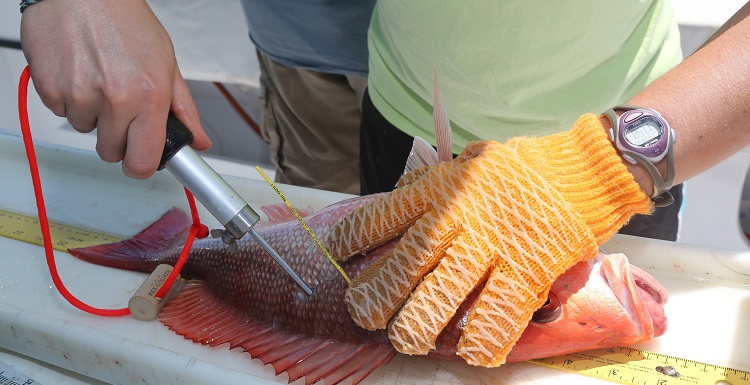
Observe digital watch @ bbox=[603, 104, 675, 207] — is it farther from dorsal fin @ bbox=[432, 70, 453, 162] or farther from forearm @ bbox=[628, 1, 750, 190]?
dorsal fin @ bbox=[432, 70, 453, 162]

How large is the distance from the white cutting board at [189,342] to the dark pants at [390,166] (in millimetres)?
224

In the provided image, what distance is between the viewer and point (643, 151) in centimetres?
110

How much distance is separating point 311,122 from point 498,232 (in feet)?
5.22

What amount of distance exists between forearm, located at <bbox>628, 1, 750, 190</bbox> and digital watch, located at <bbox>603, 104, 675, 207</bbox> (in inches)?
0.7

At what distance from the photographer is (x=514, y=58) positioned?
1401 millimetres

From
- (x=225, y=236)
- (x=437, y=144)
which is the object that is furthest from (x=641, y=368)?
(x=225, y=236)

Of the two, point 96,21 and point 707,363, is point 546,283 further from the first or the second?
point 96,21

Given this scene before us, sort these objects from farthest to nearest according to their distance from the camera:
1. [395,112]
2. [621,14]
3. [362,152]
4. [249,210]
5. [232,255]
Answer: [362,152], [395,112], [232,255], [621,14], [249,210]

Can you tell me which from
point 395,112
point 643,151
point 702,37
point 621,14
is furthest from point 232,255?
A: point 702,37

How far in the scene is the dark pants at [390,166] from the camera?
5.78 feet

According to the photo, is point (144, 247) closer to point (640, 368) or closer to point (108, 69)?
point (108, 69)

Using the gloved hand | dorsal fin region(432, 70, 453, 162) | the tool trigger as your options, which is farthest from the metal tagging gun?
dorsal fin region(432, 70, 453, 162)

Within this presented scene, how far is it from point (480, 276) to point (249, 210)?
466mm

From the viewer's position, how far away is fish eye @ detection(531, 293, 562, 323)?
1221mm
